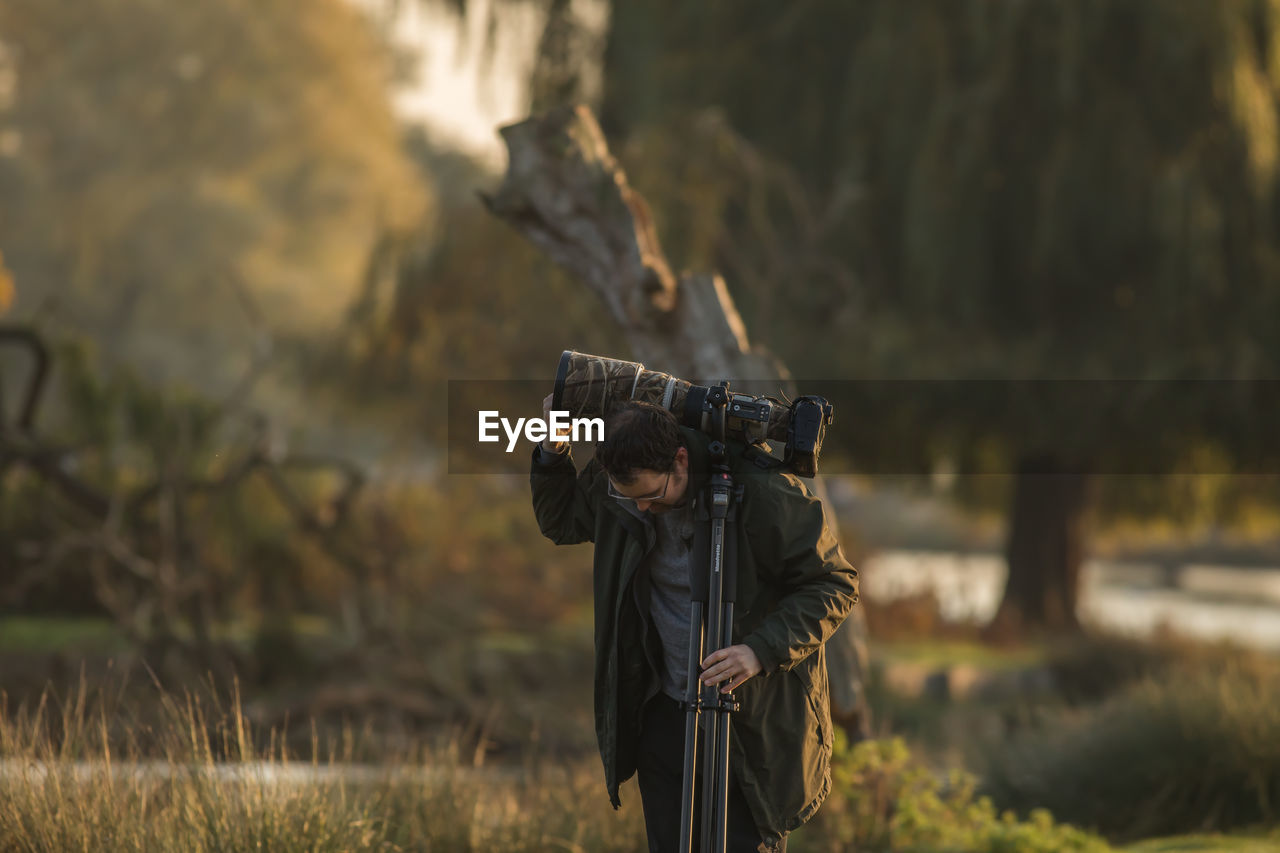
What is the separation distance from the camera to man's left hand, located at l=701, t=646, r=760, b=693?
322 centimetres

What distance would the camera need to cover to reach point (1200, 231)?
1132 centimetres

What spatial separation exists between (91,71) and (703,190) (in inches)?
1206

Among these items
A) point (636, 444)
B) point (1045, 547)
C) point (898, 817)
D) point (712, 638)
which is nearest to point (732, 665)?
point (712, 638)

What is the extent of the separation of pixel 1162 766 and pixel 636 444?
14.2 feet

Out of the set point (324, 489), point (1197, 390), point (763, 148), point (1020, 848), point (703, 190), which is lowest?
point (1020, 848)

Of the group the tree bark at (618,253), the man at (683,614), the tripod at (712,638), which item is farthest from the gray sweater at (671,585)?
the tree bark at (618,253)

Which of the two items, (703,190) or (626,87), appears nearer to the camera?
(703,190)

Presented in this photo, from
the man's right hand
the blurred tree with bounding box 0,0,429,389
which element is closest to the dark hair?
the man's right hand

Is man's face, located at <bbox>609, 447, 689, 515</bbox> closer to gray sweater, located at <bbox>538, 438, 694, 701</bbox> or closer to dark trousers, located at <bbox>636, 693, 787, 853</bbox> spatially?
gray sweater, located at <bbox>538, 438, 694, 701</bbox>

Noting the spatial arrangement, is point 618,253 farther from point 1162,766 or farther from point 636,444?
point 1162,766

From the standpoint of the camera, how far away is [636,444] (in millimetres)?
3246

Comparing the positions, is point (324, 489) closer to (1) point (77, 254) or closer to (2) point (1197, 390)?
(2) point (1197, 390)

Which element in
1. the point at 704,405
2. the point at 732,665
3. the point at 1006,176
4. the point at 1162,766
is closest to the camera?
the point at 732,665

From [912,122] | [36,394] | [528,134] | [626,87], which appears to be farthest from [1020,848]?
[626,87]
